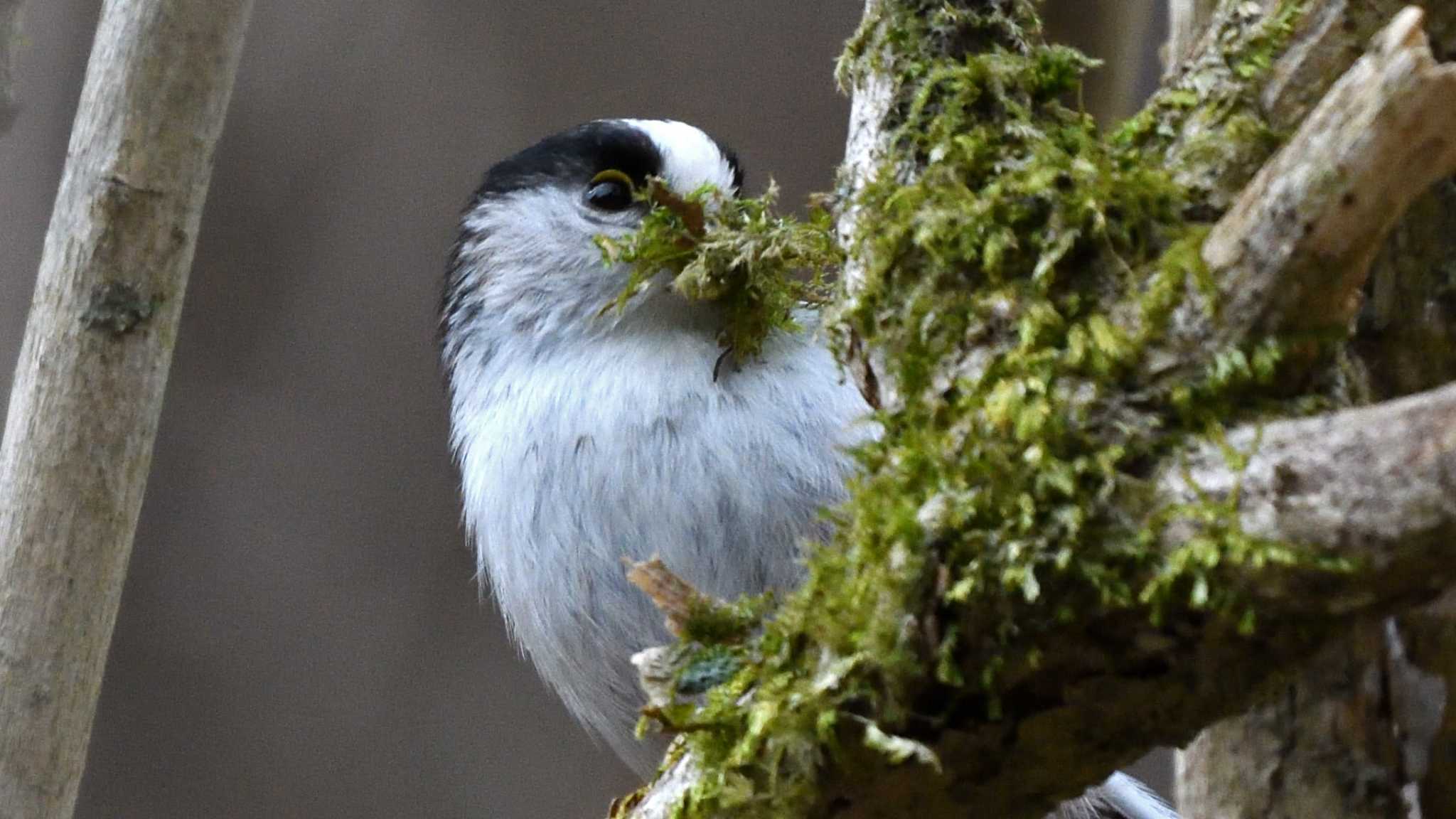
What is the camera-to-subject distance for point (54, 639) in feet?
4.20

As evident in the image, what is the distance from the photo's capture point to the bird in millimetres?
1287

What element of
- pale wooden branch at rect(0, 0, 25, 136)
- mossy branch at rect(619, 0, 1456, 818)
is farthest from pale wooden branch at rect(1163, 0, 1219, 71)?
pale wooden branch at rect(0, 0, 25, 136)

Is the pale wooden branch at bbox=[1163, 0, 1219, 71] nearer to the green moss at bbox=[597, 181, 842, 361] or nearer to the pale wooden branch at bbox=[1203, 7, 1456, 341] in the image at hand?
the green moss at bbox=[597, 181, 842, 361]

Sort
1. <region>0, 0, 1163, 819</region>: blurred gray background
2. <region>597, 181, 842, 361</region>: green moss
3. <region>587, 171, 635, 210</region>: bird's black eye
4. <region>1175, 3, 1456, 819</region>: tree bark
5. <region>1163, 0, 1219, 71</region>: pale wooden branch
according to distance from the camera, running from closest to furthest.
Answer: <region>1175, 3, 1456, 819</region>: tree bark → <region>597, 181, 842, 361</region>: green moss → <region>1163, 0, 1219, 71</region>: pale wooden branch → <region>587, 171, 635, 210</region>: bird's black eye → <region>0, 0, 1163, 819</region>: blurred gray background

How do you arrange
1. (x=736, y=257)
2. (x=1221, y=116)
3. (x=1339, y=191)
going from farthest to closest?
(x=736, y=257)
(x=1221, y=116)
(x=1339, y=191)

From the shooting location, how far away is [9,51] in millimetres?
1661

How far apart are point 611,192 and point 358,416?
5.20ft

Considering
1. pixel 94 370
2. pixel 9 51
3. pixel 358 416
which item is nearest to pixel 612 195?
pixel 94 370

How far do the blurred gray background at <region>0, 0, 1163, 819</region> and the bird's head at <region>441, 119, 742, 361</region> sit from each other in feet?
3.94

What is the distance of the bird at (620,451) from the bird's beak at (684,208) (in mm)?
83

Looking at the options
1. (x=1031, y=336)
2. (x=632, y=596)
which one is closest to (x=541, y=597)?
(x=632, y=596)

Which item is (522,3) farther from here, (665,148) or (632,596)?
(632,596)

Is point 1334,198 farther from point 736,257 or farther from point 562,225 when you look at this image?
point 562,225

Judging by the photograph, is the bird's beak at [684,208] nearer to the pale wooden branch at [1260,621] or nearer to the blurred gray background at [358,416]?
the pale wooden branch at [1260,621]
